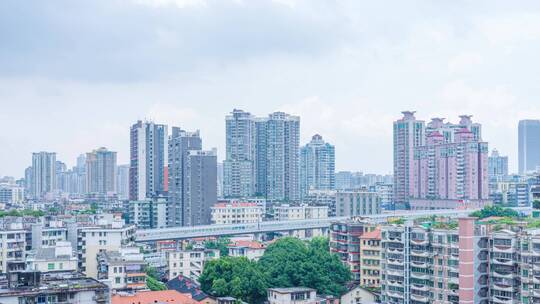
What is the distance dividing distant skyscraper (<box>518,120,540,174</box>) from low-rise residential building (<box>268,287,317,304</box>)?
113 meters

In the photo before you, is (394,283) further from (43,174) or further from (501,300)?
(43,174)

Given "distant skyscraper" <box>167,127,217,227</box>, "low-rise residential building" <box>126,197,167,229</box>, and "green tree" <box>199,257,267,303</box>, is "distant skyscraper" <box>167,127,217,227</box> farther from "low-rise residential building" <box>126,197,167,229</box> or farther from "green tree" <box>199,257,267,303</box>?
"green tree" <box>199,257,267,303</box>

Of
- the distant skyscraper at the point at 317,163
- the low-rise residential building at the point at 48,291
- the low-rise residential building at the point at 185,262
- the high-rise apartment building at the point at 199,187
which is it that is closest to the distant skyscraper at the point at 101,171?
the distant skyscraper at the point at 317,163

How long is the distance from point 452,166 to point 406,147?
6155 millimetres

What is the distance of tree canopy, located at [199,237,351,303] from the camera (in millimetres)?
25250

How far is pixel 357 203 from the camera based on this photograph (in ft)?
185

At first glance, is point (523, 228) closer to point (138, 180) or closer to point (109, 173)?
point (138, 180)

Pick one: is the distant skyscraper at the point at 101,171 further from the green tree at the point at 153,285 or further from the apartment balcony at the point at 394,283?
the apartment balcony at the point at 394,283

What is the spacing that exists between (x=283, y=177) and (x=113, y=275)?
4312 cm

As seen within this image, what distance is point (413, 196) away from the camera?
66688 mm

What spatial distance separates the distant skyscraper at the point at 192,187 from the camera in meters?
51.2

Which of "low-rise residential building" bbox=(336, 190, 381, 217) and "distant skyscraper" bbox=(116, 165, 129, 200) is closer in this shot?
"low-rise residential building" bbox=(336, 190, 381, 217)

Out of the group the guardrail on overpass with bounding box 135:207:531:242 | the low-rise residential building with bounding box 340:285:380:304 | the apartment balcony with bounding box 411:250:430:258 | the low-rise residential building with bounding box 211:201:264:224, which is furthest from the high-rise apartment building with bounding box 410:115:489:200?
the apartment balcony with bounding box 411:250:430:258

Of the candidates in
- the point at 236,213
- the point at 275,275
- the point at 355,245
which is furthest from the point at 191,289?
the point at 236,213
